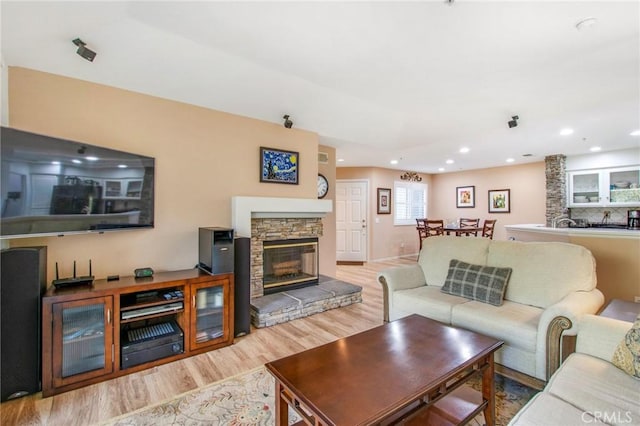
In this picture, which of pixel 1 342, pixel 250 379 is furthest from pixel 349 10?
pixel 1 342

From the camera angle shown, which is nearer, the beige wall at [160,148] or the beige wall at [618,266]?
the beige wall at [160,148]

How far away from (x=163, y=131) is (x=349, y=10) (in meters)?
2.17

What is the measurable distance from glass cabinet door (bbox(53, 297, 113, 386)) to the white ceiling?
1993mm

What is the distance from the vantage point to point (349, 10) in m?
2.10

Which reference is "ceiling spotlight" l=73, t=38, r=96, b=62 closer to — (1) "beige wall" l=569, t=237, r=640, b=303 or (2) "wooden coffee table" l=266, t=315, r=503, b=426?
(2) "wooden coffee table" l=266, t=315, r=503, b=426

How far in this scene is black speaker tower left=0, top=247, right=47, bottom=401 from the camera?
1972mm

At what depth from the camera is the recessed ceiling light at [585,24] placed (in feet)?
7.15

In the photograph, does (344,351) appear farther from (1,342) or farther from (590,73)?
(590,73)

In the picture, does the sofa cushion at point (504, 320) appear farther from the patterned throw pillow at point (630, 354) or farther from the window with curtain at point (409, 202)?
the window with curtain at point (409, 202)

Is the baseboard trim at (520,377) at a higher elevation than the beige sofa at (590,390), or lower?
lower

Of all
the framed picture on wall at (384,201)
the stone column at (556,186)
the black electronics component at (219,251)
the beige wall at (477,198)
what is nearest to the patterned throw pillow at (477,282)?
the black electronics component at (219,251)

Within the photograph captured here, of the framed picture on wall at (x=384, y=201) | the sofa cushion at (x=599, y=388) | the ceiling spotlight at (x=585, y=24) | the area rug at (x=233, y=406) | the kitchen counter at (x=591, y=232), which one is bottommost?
the area rug at (x=233, y=406)

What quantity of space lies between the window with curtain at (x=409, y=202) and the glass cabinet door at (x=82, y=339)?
679 centimetres

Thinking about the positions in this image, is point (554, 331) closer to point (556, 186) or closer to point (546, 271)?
point (546, 271)
